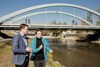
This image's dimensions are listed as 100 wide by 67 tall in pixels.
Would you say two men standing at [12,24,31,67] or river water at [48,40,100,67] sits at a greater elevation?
two men standing at [12,24,31,67]

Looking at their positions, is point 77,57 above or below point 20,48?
below

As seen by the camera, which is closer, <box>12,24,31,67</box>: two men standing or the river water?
<box>12,24,31,67</box>: two men standing

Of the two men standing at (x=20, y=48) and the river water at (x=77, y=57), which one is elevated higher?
the two men standing at (x=20, y=48)

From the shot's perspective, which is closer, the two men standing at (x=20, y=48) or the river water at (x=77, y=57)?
the two men standing at (x=20, y=48)

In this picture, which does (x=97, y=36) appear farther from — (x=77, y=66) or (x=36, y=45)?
(x=36, y=45)

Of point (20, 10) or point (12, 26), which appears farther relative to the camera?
point (20, 10)

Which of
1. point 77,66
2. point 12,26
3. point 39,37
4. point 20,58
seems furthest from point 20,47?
point 12,26

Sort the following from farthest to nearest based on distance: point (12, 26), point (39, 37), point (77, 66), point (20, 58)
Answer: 1. point (12, 26)
2. point (77, 66)
3. point (39, 37)
4. point (20, 58)

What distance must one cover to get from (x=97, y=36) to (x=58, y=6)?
622 inches

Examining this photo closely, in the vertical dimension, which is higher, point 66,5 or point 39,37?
point 66,5

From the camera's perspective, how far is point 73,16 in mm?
76000

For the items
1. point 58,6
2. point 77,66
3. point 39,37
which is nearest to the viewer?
point 39,37

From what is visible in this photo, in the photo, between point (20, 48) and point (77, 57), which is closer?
point (20, 48)

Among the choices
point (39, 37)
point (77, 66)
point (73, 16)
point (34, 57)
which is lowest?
point (77, 66)
